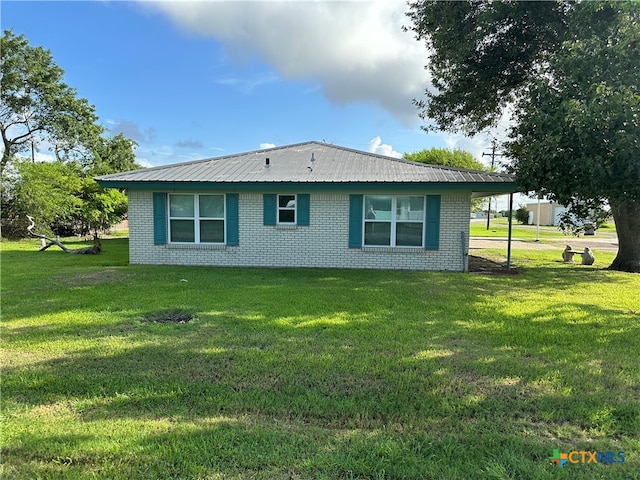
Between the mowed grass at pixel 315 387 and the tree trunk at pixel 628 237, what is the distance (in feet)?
23.1

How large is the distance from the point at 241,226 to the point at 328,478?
9904mm

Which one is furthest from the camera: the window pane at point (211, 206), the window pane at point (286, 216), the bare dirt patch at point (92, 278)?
the window pane at point (211, 206)

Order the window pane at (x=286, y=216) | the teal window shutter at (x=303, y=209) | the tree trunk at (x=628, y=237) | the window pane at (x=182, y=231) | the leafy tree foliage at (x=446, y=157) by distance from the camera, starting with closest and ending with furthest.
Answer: the teal window shutter at (x=303, y=209), the window pane at (x=286, y=216), the window pane at (x=182, y=231), the tree trunk at (x=628, y=237), the leafy tree foliage at (x=446, y=157)

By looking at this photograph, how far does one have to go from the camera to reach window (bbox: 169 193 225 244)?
1197cm

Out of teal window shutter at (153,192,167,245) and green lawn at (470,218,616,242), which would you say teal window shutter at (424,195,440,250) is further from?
green lawn at (470,218,616,242)

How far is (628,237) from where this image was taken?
1305 cm

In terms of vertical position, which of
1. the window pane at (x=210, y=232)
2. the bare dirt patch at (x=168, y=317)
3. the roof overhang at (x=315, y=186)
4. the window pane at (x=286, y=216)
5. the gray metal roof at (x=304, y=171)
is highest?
the gray metal roof at (x=304, y=171)

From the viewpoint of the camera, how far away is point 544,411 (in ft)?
10.6

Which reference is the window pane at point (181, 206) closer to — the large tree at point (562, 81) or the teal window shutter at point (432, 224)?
the teal window shutter at point (432, 224)

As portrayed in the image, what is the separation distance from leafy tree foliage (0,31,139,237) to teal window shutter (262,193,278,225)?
14472 millimetres

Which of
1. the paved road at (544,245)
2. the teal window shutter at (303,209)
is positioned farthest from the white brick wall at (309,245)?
the paved road at (544,245)

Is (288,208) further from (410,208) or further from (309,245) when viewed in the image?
(410,208)

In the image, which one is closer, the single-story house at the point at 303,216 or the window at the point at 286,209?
the single-story house at the point at 303,216

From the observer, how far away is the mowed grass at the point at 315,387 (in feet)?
8.50
